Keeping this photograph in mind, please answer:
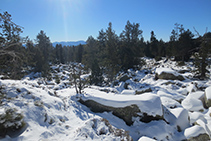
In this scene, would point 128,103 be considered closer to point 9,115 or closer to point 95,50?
point 9,115

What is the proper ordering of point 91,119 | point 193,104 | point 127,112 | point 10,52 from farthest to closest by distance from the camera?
point 193,104
point 127,112
point 91,119
point 10,52

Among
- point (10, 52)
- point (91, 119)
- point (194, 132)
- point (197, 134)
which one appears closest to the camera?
point (10, 52)

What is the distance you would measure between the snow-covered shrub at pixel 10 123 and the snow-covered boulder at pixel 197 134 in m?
7.26

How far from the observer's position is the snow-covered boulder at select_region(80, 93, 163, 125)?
6.14 meters

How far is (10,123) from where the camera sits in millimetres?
3387

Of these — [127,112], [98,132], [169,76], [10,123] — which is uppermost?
[10,123]

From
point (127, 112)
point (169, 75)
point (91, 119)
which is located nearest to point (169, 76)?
point (169, 75)

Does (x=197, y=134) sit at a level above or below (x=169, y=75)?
below

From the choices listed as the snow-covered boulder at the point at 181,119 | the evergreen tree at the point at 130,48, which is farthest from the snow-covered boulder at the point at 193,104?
the evergreen tree at the point at 130,48

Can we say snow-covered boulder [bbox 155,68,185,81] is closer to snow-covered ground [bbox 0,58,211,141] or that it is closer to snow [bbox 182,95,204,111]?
snow-covered ground [bbox 0,58,211,141]

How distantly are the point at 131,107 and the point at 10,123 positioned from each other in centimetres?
543

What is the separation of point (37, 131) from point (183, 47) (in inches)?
1196

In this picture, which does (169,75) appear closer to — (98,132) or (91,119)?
(91,119)

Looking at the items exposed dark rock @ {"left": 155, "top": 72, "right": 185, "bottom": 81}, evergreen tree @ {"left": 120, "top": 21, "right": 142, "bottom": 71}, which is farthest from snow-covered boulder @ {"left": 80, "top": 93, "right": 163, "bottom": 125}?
evergreen tree @ {"left": 120, "top": 21, "right": 142, "bottom": 71}
